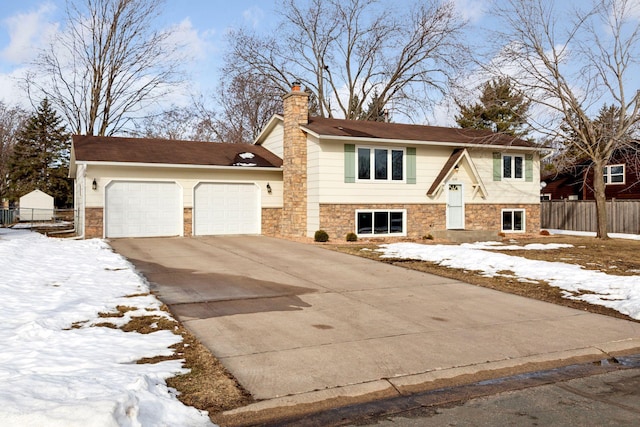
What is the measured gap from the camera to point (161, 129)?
142 ft

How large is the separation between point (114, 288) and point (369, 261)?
6625 millimetres

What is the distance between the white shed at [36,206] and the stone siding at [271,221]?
25039 millimetres

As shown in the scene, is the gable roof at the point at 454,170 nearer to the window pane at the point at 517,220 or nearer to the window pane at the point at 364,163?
the window pane at the point at 517,220

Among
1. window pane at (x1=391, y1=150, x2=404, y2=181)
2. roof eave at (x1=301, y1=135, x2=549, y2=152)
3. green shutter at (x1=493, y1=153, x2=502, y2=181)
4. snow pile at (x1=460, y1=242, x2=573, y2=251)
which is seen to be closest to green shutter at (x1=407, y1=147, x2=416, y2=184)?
window pane at (x1=391, y1=150, x2=404, y2=181)

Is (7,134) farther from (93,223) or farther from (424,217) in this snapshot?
(424,217)

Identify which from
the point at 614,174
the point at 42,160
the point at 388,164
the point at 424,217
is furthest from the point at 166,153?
the point at 42,160

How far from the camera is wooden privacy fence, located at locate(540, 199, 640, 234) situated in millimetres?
25266

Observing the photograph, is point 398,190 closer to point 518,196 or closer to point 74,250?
point 518,196

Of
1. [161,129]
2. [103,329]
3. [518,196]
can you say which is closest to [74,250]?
[103,329]

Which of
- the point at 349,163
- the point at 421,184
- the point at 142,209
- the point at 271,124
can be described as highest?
the point at 271,124

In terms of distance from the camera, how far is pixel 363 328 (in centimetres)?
693

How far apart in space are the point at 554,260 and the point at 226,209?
12.4m

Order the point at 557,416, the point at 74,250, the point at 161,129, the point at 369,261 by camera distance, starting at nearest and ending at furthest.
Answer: the point at 557,416
the point at 369,261
the point at 74,250
the point at 161,129

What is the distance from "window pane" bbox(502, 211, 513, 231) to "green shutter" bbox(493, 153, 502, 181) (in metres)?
1.61
